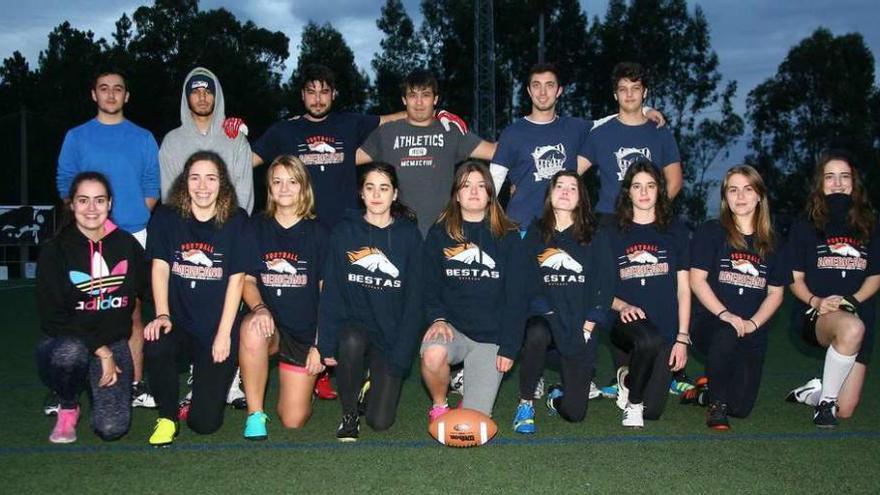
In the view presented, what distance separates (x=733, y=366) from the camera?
530 centimetres

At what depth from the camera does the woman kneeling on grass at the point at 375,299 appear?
196 inches

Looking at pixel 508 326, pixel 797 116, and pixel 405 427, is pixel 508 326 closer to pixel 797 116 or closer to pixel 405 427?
pixel 405 427

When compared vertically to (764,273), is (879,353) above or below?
below

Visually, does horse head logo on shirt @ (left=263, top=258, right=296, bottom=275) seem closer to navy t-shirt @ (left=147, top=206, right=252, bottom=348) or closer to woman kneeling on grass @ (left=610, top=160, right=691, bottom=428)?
navy t-shirt @ (left=147, top=206, right=252, bottom=348)

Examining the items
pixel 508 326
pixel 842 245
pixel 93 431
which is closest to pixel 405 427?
→ pixel 508 326

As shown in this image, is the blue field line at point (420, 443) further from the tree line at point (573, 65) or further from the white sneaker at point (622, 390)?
the tree line at point (573, 65)

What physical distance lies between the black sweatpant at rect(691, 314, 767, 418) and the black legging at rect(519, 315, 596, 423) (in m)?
0.72

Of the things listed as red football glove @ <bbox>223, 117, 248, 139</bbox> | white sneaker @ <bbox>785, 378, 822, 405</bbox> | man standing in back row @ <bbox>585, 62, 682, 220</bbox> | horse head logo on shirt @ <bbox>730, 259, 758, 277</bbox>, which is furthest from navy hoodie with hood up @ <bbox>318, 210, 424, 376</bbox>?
white sneaker @ <bbox>785, 378, 822, 405</bbox>

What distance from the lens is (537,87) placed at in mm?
6055

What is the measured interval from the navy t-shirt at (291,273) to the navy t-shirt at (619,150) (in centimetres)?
200

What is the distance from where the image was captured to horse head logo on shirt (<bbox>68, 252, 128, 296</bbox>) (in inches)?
193

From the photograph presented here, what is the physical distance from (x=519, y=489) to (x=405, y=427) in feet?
4.61

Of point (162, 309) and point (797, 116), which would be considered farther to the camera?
point (797, 116)

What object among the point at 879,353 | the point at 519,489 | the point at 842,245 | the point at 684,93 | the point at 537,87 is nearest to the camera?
the point at 519,489
